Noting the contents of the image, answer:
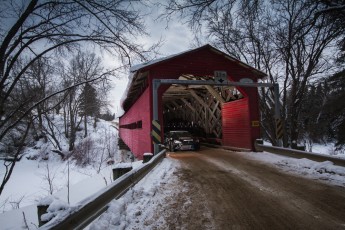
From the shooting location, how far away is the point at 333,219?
319cm

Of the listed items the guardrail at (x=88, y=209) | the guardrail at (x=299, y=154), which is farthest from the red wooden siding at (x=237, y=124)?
the guardrail at (x=88, y=209)

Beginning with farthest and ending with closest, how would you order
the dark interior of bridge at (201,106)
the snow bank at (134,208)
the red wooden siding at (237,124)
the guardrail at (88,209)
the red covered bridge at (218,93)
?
1. the dark interior of bridge at (201,106)
2. the red wooden siding at (237,124)
3. the red covered bridge at (218,93)
4. the snow bank at (134,208)
5. the guardrail at (88,209)

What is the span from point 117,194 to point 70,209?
1327 millimetres

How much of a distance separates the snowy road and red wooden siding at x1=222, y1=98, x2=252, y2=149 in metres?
6.69

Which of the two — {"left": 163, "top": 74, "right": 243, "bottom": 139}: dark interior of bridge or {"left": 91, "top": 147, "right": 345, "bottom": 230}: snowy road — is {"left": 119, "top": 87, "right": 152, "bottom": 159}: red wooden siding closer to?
{"left": 163, "top": 74, "right": 243, "bottom": 139}: dark interior of bridge

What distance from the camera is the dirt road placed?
10.3 feet

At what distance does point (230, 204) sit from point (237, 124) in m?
9.89

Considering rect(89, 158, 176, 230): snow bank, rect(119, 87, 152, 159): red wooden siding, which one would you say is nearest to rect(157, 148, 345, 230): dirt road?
rect(89, 158, 176, 230): snow bank

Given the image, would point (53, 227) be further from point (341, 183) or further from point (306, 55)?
point (306, 55)

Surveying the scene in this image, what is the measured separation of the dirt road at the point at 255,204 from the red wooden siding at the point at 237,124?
22.0 feet

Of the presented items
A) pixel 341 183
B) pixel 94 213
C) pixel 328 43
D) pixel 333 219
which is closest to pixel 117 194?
pixel 94 213

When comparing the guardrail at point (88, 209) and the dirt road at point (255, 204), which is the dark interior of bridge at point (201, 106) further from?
the guardrail at point (88, 209)

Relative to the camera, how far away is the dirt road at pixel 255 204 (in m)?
3.14

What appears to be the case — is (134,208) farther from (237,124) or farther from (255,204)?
(237,124)
